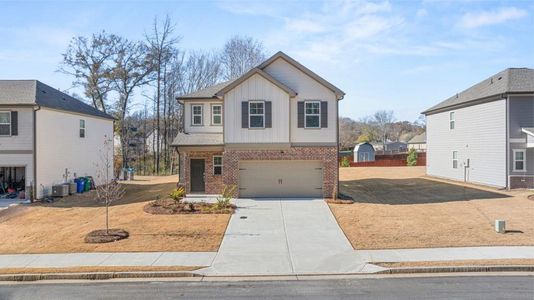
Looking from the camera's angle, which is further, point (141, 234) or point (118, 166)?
point (118, 166)

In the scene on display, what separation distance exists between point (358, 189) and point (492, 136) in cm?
883

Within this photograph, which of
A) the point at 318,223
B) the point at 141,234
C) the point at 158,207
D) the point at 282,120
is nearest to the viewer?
the point at 141,234

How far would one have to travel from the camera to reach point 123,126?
45844 millimetres

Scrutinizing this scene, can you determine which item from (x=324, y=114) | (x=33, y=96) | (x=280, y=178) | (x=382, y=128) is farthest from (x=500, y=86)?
(x=382, y=128)

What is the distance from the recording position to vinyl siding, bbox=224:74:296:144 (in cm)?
2153

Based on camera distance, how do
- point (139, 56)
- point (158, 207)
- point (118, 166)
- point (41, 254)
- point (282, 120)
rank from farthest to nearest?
point (139, 56) → point (118, 166) → point (282, 120) → point (158, 207) → point (41, 254)

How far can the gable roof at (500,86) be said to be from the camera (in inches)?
950

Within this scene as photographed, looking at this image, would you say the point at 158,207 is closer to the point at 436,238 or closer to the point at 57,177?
the point at 57,177

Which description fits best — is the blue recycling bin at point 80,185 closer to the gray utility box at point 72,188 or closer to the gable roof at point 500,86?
the gray utility box at point 72,188

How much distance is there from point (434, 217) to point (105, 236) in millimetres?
12801

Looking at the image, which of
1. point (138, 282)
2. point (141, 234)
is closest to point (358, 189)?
point (141, 234)

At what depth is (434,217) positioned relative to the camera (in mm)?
16844

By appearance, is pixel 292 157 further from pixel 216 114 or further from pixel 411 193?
pixel 411 193

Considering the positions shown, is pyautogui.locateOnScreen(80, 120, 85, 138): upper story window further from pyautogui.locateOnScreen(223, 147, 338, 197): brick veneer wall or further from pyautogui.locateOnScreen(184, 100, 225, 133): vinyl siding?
pyautogui.locateOnScreen(223, 147, 338, 197): brick veneer wall
